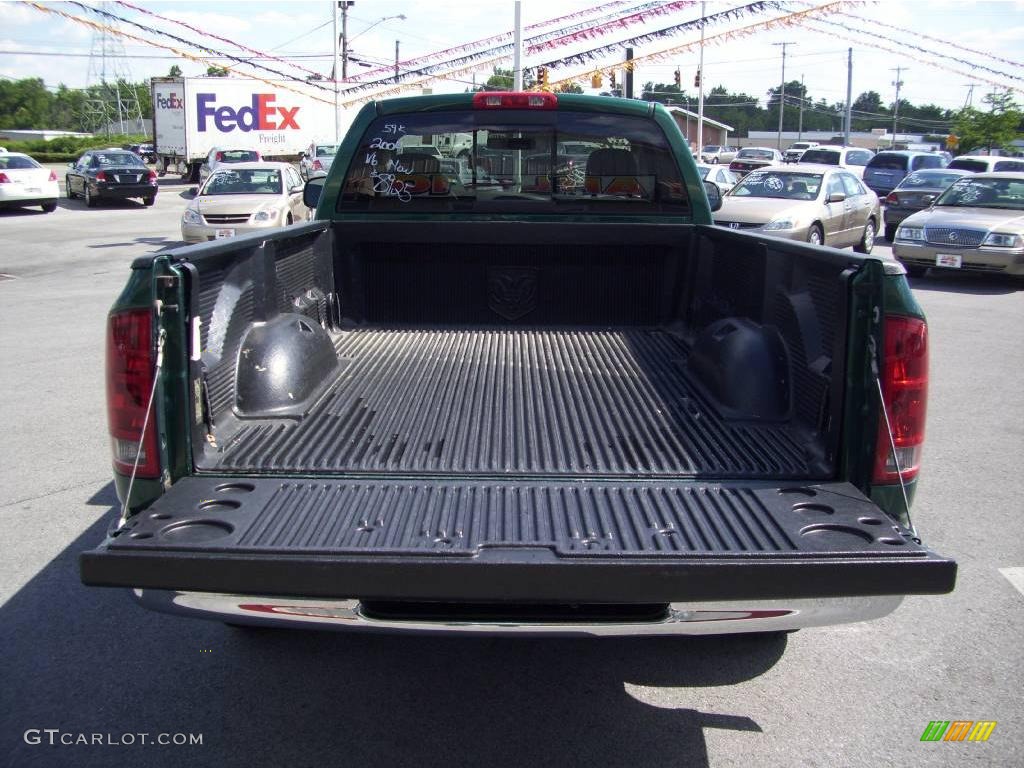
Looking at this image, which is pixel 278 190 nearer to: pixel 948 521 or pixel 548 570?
pixel 948 521

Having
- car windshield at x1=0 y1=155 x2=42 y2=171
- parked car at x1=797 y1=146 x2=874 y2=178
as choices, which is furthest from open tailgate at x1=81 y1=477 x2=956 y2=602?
parked car at x1=797 y1=146 x2=874 y2=178

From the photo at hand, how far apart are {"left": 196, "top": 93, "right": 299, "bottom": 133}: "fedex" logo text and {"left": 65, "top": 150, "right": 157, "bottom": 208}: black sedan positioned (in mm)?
7518

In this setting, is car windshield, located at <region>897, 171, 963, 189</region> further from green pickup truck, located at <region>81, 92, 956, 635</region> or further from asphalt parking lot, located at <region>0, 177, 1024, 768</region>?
green pickup truck, located at <region>81, 92, 956, 635</region>

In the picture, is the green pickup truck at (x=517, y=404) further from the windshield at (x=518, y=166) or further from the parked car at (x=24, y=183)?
the parked car at (x=24, y=183)

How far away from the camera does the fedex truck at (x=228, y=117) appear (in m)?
35.5

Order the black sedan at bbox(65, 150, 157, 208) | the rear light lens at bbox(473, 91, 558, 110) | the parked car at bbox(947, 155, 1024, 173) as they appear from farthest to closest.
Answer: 1. the black sedan at bbox(65, 150, 157, 208)
2. the parked car at bbox(947, 155, 1024, 173)
3. the rear light lens at bbox(473, 91, 558, 110)

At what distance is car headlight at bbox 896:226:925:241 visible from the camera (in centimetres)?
1425

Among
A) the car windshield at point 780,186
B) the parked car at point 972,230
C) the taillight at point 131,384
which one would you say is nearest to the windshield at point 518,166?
the taillight at point 131,384

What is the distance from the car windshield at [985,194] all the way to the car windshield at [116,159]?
2340cm

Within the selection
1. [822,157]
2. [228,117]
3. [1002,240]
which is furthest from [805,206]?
[228,117]

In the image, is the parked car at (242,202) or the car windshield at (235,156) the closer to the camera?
the parked car at (242,202)

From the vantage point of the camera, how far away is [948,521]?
505cm

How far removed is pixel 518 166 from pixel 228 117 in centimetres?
3437

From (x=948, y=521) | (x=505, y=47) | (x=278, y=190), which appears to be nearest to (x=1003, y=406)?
(x=948, y=521)
